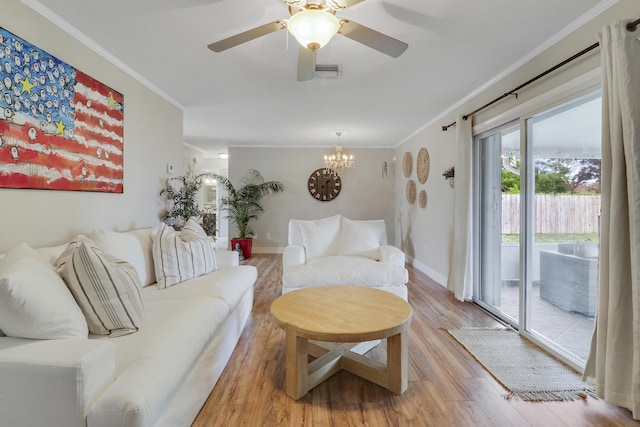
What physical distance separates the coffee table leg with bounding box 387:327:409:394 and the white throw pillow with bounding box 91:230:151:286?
1855mm

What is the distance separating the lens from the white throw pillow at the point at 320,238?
3.61 meters

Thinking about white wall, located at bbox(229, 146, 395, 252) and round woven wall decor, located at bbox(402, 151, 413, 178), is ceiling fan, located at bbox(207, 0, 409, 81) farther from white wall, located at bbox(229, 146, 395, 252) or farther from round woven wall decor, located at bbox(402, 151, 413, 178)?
white wall, located at bbox(229, 146, 395, 252)

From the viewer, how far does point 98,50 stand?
244cm

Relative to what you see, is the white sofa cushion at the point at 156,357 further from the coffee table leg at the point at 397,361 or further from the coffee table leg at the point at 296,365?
the coffee table leg at the point at 397,361

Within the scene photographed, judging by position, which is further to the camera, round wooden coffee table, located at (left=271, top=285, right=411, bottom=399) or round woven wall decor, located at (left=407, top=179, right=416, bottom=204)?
round woven wall decor, located at (left=407, top=179, right=416, bottom=204)

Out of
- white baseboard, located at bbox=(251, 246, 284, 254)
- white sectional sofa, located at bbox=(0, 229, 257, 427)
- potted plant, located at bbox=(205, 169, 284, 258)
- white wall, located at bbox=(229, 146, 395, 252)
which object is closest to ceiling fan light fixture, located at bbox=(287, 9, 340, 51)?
white sectional sofa, located at bbox=(0, 229, 257, 427)

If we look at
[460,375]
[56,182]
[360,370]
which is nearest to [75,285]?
[56,182]

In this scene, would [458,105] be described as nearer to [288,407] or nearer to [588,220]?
[588,220]

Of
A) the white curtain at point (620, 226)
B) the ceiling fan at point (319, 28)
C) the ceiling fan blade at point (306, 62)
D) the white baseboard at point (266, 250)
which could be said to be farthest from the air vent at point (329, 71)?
the white baseboard at point (266, 250)

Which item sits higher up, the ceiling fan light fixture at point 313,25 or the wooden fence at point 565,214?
the ceiling fan light fixture at point 313,25

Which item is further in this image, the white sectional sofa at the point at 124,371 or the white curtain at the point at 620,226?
the white curtain at the point at 620,226

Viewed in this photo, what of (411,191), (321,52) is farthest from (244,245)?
(321,52)

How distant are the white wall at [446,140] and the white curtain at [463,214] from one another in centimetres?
Result: 25

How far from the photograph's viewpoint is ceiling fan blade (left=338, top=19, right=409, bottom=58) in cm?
158
